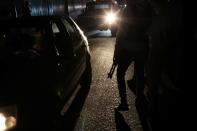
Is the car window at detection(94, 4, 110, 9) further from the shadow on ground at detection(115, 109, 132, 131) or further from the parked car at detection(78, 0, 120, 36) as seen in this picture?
the shadow on ground at detection(115, 109, 132, 131)

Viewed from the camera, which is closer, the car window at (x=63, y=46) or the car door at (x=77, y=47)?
the car window at (x=63, y=46)

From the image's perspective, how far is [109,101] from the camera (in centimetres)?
813

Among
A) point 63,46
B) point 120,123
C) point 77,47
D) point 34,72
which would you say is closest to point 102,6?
point 77,47

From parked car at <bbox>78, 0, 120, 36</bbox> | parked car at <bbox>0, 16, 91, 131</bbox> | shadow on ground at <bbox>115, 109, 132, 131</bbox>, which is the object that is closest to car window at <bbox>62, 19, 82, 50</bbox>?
parked car at <bbox>0, 16, 91, 131</bbox>

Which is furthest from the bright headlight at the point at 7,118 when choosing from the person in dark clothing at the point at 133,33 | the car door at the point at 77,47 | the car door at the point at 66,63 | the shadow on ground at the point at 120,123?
the person in dark clothing at the point at 133,33

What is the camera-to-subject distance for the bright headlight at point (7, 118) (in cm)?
474

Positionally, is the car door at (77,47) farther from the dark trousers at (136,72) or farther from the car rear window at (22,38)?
the car rear window at (22,38)

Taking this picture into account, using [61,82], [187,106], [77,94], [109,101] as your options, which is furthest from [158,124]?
[77,94]

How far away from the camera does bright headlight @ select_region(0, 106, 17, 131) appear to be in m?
4.74

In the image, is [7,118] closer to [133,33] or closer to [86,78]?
[133,33]

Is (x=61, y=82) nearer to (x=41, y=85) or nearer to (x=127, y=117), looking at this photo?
(x=41, y=85)

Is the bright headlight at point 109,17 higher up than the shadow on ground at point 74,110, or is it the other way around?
the shadow on ground at point 74,110

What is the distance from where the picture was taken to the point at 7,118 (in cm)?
476

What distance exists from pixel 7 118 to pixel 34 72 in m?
1.03
